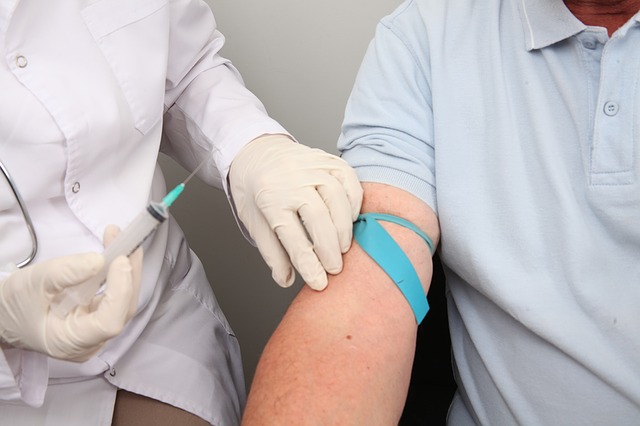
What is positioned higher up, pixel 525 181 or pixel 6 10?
pixel 6 10

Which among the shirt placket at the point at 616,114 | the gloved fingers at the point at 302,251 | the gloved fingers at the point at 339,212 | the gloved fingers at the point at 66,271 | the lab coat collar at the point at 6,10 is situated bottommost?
the gloved fingers at the point at 302,251

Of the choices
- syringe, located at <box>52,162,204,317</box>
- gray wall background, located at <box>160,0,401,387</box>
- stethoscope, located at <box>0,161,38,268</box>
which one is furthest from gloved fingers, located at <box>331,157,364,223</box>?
gray wall background, located at <box>160,0,401,387</box>

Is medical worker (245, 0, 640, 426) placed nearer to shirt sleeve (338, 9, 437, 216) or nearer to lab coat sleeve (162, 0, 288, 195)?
shirt sleeve (338, 9, 437, 216)

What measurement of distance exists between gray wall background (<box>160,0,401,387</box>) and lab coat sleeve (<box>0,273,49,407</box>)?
32.4 inches

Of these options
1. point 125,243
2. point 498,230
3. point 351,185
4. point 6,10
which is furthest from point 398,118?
point 6,10

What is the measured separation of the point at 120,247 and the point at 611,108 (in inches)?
27.9

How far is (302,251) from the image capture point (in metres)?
1.01

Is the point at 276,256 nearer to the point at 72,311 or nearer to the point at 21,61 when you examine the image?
the point at 72,311

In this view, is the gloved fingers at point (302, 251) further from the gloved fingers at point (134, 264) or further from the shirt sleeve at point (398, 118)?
the gloved fingers at point (134, 264)

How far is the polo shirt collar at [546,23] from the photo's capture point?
989mm

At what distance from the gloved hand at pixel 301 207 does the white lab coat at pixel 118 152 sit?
122mm

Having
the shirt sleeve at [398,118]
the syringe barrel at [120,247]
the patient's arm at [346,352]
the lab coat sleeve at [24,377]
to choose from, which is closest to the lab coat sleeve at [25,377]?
the lab coat sleeve at [24,377]

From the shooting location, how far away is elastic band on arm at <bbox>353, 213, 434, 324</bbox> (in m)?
1.00

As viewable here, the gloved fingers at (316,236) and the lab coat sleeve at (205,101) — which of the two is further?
the lab coat sleeve at (205,101)
